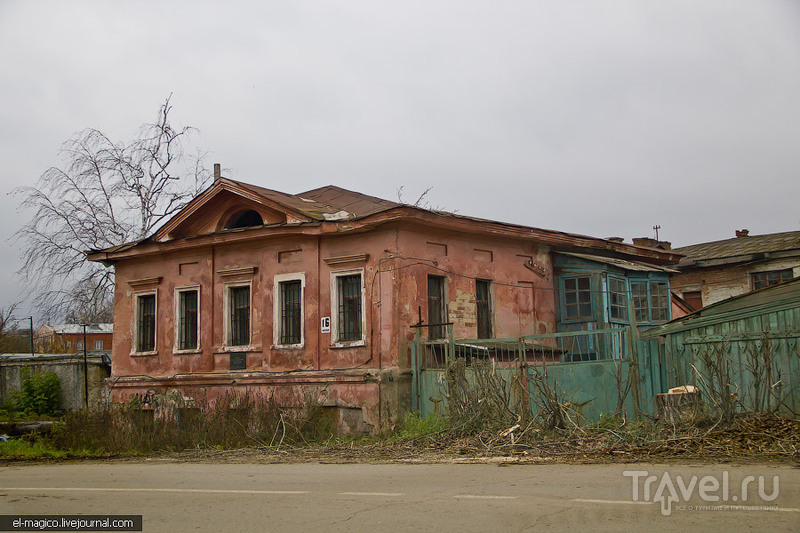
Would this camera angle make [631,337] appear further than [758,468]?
Yes

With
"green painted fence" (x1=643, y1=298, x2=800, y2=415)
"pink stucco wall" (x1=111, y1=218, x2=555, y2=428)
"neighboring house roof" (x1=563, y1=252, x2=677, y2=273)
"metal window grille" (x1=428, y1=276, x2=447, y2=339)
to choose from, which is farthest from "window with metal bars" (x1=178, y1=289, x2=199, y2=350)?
"green painted fence" (x1=643, y1=298, x2=800, y2=415)

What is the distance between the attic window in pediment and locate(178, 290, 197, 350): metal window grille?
83.2 inches

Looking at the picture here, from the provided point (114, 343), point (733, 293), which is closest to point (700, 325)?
point (114, 343)

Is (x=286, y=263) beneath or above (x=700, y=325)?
above

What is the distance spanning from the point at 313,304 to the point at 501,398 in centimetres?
693

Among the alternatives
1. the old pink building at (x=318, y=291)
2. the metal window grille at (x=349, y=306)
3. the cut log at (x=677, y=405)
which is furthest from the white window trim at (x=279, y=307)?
the cut log at (x=677, y=405)

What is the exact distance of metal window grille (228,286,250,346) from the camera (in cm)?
2097

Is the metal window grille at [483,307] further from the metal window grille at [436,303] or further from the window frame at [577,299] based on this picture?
the window frame at [577,299]

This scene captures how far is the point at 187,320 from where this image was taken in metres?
22.2

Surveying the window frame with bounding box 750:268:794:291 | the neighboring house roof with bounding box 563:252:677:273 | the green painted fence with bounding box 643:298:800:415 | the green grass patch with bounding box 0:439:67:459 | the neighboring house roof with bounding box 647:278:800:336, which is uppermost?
the window frame with bounding box 750:268:794:291

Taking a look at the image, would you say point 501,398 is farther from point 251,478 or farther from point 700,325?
point 251,478

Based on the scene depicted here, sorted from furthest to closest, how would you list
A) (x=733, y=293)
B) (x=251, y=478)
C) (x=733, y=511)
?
(x=733, y=293) → (x=251, y=478) → (x=733, y=511)

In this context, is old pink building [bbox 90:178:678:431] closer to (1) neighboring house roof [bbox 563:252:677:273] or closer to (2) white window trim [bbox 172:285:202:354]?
(2) white window trim [bbox 172:285:202:354]

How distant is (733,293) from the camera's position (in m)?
32.5
